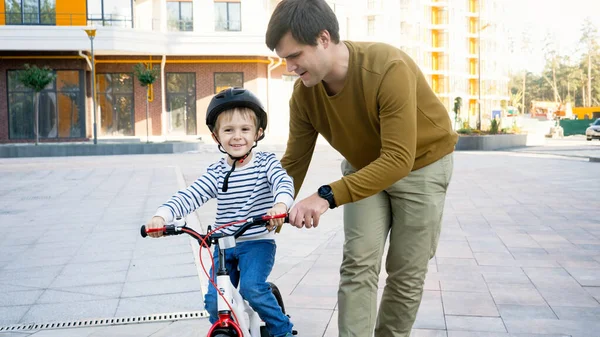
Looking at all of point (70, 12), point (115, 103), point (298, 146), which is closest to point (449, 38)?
point (115, 103)

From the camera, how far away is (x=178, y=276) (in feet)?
20.7

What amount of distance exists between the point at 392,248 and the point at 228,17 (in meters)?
38.1

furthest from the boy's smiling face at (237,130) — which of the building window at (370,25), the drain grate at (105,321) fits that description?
the building window at (370,25)

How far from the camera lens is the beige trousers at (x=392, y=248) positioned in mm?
3256

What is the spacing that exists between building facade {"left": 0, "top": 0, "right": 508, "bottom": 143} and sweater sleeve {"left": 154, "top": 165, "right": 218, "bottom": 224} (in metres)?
33.7

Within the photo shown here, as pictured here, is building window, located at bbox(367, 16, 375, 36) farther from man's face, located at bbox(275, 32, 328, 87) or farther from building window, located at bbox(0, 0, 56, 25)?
man's face, located at bbox(275, 32, 328, 87)

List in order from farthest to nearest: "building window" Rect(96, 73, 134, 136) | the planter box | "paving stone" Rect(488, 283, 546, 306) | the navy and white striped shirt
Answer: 1. "building window" Rect(96, 73, 134, 136)
2. the planter box
3. "paving stone" Rect(488, 283, 546, 306)
4. the navy and white striped shirt

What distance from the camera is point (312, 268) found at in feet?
21.5

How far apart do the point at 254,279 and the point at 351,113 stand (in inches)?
32.6

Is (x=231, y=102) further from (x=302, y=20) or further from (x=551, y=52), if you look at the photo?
(x=551, y=52)

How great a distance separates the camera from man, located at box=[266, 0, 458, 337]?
2.89 m

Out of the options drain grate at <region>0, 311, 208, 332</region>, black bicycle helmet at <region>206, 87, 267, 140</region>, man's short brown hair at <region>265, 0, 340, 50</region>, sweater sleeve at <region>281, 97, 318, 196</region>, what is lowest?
drain grate at <region>0, 311, 208, 332</region>

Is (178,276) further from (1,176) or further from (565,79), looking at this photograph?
(565,79)

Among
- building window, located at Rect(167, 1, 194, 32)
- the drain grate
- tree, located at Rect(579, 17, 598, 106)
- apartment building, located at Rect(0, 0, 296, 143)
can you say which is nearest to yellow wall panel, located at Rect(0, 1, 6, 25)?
apartment building, located at Rect(0, 0, 296, 143)
